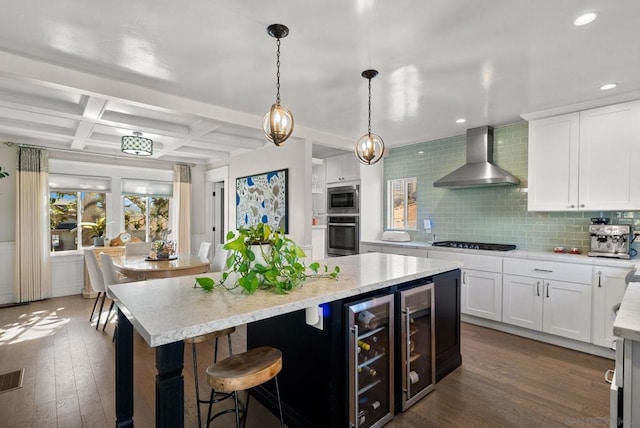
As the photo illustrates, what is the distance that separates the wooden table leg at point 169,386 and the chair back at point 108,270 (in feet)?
9.54

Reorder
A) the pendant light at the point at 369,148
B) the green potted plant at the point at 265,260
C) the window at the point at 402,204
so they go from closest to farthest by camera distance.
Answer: the green potted plant at the point at 265,260
the pendant light at the point at 369,148
the window at the point at 402,204

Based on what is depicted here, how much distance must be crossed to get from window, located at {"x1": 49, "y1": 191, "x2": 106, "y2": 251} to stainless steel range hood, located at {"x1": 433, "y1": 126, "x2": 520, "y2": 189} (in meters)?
5.71

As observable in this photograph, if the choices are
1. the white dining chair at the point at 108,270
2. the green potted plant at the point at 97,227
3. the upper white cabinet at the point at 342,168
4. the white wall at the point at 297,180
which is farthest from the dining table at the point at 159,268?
the upper white cabinet at the point at 342,168

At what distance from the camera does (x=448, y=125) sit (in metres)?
4.16

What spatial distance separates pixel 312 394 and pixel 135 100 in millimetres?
2747

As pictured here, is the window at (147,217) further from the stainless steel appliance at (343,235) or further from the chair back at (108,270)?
the stainless steel appliance at (343,235)

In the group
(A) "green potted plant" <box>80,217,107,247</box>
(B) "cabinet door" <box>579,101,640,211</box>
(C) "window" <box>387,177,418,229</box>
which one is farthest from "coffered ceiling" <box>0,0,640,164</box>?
(A) "green potted plant" <box>80,217,107,247</box>

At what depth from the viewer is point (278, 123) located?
7.13 feet

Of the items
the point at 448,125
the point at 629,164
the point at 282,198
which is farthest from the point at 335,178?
the point at 629,164

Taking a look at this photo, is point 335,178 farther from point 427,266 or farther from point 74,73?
point 74,73

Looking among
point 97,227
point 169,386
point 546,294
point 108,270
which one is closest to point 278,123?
point 169,386

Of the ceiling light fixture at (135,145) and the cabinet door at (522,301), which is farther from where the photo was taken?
the ceiling light fixture at (135,145)

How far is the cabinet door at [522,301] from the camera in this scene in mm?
3430

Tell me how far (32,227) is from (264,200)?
3.51 meters
